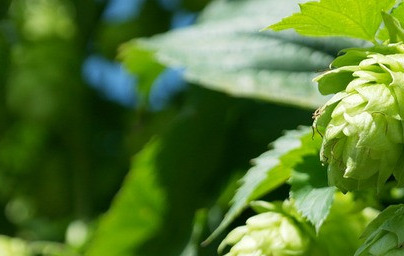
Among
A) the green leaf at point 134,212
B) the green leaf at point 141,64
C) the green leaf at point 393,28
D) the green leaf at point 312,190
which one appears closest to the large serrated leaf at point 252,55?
the green leaf at point 141,64

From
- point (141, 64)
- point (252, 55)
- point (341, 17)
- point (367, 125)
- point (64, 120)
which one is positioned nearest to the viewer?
point (367, 125)

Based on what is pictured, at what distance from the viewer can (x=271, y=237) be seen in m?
0.81

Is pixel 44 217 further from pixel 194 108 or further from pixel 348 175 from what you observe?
pixel 348 175

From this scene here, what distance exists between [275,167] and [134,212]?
50 cm

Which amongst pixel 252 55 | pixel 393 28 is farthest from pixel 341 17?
pixel 252 55

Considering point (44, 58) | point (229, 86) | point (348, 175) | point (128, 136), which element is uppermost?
point (348, 175)

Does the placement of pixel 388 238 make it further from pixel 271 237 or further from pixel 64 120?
pixel 64 120

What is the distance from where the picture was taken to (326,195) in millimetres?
814

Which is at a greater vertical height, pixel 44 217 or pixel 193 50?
pixel 193 50

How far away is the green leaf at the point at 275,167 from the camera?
87cm

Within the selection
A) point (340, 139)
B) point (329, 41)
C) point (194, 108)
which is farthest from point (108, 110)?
point (340, 139)

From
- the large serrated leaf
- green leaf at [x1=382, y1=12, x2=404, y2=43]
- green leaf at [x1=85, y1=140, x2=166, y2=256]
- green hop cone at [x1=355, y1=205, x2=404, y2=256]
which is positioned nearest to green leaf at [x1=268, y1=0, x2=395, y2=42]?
green leaf at [x1=382, y1=12, x2=404, y2=43]

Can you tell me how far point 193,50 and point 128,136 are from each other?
62 cm

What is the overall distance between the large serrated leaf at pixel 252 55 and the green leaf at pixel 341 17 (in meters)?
0.33
